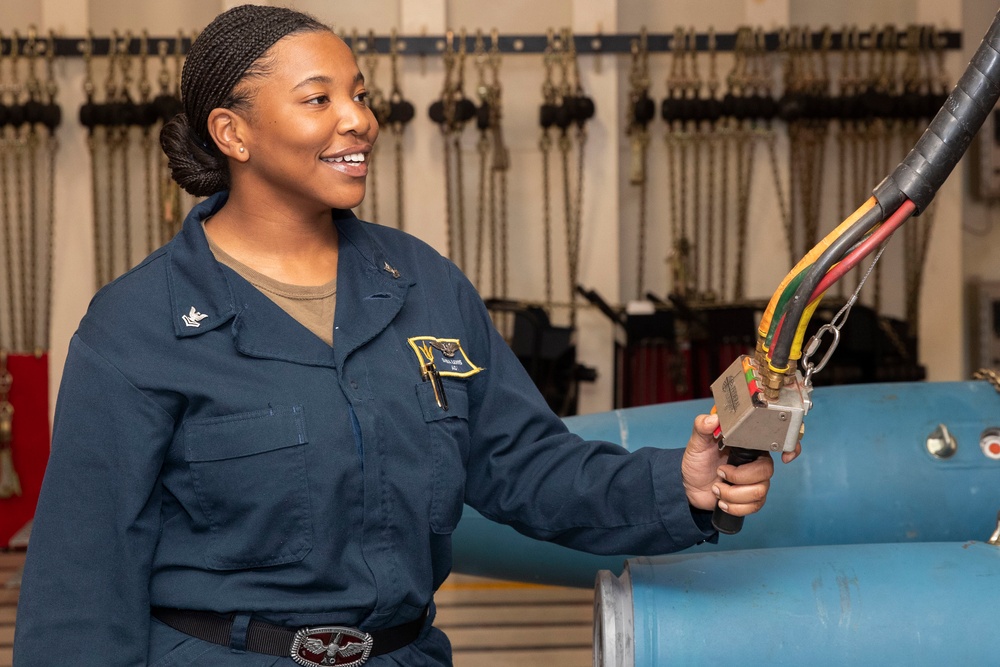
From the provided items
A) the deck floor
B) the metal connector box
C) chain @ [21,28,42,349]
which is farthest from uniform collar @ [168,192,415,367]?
chain @ [21,28,42,349]

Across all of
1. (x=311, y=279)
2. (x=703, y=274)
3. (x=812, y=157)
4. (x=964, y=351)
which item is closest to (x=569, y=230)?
(x=703, y=274)

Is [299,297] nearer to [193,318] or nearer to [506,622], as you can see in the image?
[193,318]

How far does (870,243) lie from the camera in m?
1.45

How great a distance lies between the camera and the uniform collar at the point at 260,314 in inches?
66.0

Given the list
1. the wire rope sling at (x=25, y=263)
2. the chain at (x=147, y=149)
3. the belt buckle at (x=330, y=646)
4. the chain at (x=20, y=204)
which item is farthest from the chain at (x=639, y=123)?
the belt buckle at (x=330, y=646)

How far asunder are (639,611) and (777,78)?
391 centimetres

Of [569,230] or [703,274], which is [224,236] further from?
[703,274]

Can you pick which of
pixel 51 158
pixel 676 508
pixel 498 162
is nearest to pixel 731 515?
pixel 676 508

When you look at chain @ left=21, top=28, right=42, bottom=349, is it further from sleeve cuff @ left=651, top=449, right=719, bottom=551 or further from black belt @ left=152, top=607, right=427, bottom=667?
sleeve cuff @ left=651, top=449, right=719, bottom=551

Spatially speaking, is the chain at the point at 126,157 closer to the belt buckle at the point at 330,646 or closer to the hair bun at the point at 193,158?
the hair bun at the point at 193,158

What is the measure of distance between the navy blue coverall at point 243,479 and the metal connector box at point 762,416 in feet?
0.72

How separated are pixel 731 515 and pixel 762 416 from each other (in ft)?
0.72

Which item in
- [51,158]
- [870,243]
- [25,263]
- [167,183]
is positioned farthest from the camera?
[25,263]

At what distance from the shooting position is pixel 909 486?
8.89ft
